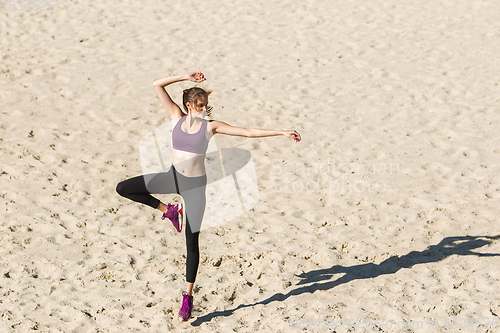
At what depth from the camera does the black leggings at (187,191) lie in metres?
3.86

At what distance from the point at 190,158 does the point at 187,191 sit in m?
0.28

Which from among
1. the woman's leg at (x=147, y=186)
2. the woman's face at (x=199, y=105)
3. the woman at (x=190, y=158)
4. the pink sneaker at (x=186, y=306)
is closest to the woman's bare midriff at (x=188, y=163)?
the woman at (x=190, y=158)

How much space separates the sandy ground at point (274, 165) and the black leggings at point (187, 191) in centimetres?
76

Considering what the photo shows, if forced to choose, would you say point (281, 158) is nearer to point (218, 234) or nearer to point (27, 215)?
point (218, 234)

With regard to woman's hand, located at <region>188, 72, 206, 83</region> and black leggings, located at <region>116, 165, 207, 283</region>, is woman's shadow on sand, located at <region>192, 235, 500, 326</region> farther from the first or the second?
woman's hand, located at <region>188, 72, 206, 83</region>

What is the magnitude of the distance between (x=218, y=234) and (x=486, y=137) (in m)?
4.34

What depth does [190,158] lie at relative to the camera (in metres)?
3.78

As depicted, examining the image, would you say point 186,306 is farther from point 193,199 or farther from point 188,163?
point 188,163

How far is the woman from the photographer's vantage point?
3748 millimetres

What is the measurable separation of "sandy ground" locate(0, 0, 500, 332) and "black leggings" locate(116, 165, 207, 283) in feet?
2.48

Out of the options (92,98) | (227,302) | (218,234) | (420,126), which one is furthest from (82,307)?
(420,126)

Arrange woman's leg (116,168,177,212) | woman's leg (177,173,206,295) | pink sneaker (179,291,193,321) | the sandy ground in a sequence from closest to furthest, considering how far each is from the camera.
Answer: woman's leg (177,173,206,295) → woman's leg (116,168,177,212) → pink sneaker (179,291,193,321) → the sandy ground

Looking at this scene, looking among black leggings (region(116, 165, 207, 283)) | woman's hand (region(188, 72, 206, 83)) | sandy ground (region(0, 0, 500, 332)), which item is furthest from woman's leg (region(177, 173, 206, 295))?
sandy ground (region(0, 0, 500, 332))

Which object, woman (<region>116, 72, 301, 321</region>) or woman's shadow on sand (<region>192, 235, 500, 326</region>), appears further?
woman's shadow on sand (<region>192, 235, 500, 326</region>)
